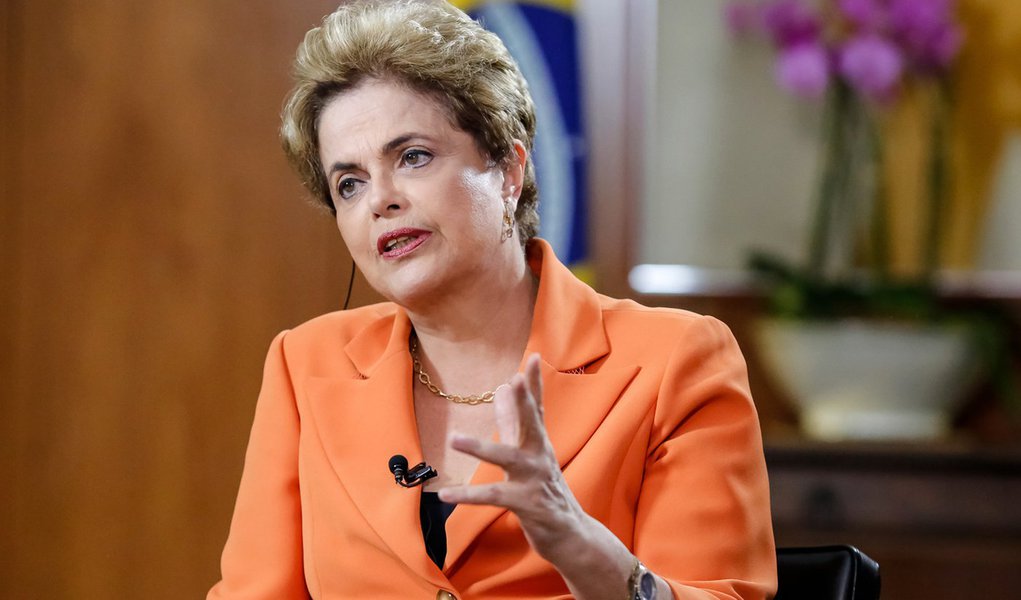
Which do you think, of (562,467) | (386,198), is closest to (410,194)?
(386,198)

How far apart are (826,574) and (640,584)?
28 centimetres

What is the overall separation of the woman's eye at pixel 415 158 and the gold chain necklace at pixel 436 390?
0.30 metres

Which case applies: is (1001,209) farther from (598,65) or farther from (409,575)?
Result: (409,575)

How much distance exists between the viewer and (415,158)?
1.61 meters

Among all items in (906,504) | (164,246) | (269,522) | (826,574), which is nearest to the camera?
(826,574)

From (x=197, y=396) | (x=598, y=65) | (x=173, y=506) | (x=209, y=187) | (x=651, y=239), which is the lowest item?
(x=173, y=506)

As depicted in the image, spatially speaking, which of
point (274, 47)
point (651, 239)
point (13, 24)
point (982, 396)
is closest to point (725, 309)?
point (651, 239)

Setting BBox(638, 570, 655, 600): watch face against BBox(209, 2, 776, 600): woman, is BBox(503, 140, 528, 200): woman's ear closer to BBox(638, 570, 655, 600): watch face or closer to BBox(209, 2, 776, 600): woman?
BBox(209, 2, 776, 600): woman

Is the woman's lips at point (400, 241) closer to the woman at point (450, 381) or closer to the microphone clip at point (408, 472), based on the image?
the woman at point (450, 381)

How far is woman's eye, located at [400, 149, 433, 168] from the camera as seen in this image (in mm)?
1608

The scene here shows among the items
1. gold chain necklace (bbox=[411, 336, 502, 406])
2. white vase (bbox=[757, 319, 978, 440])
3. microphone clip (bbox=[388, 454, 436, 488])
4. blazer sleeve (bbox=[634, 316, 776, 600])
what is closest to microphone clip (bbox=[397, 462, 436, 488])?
microphone clip (bbox=[388, 454, 436, 488])

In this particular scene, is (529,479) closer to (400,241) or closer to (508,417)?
(508,417)

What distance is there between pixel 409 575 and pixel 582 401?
0.32m

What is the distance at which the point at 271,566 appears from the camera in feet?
5.38
